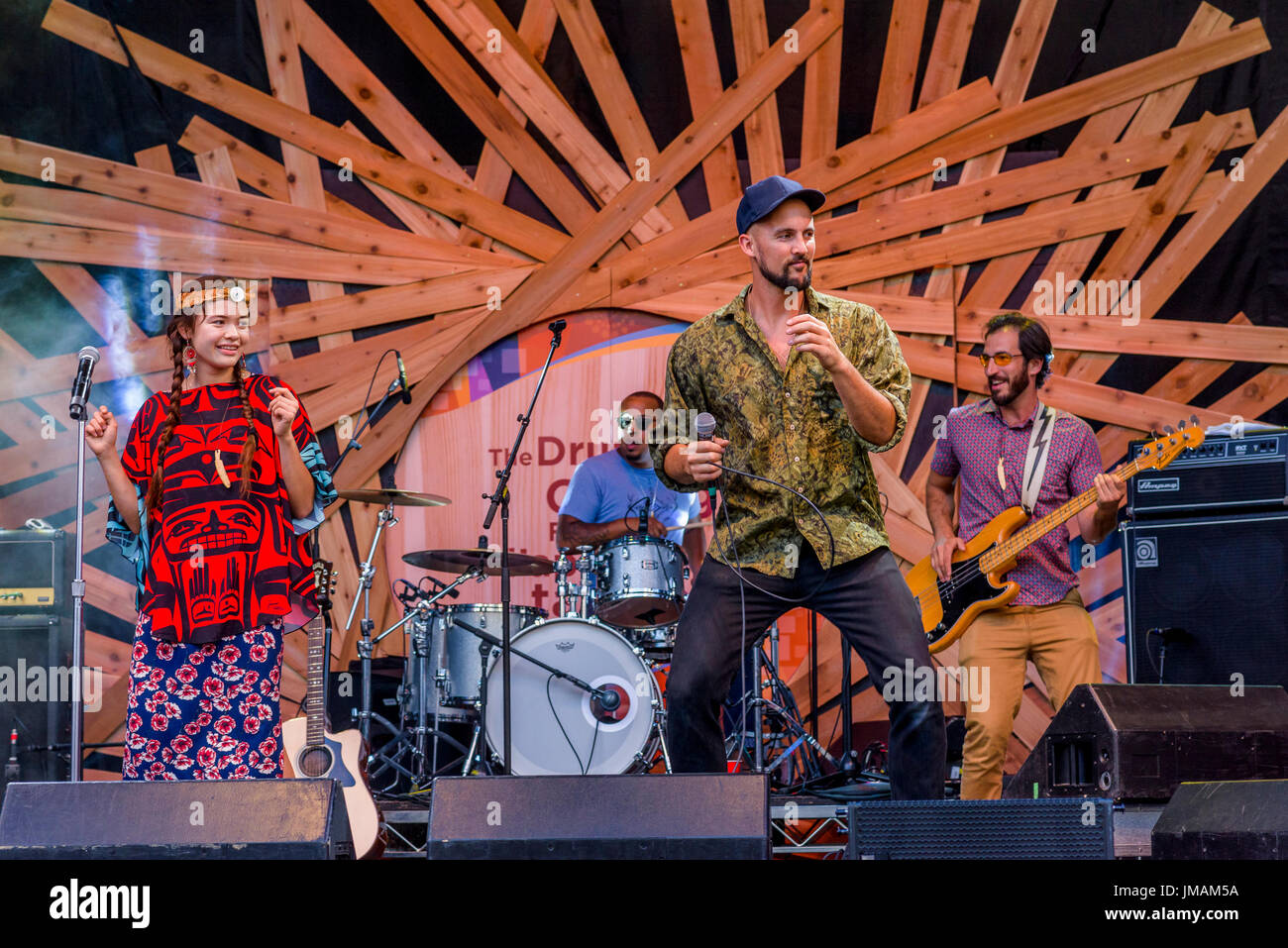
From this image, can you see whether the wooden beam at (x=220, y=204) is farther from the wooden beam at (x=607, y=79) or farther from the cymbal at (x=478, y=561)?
the cymbal at (x=478, y=561)

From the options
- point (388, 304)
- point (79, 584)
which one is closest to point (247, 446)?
point (79, 584)

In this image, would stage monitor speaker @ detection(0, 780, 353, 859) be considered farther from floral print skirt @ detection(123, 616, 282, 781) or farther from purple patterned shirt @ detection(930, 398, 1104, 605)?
purple patterned shirt @ detection(930, 398, 1104, 605)

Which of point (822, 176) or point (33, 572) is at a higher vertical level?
point (822, 176)

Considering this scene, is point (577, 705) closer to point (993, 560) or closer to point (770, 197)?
point (993, 560)

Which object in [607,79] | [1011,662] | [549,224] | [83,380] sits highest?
[607,79]

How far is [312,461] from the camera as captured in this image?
400cm

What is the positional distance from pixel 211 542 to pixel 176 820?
1.25m

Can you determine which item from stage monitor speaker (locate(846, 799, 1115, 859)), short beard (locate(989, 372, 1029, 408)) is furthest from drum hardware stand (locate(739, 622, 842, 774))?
stage monitor speaker (locate(846, 799, 1115, 859))

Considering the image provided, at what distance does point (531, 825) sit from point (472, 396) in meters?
4.78

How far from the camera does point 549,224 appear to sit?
7359mm

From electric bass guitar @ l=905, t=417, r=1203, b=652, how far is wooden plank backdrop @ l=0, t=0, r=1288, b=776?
66.9 inches

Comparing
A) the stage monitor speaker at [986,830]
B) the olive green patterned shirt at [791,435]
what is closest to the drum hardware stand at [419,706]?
the olive green patterned shirt at [791,435]

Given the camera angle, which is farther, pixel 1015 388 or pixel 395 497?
pixel 395 497

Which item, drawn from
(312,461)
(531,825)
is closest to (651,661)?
(312,461)
